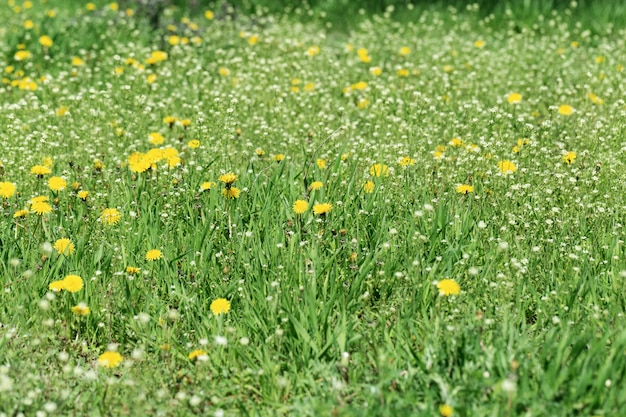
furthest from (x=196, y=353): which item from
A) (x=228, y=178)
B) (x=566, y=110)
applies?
(x=566, y=110)

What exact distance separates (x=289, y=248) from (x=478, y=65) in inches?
136

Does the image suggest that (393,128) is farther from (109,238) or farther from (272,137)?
(109,238)

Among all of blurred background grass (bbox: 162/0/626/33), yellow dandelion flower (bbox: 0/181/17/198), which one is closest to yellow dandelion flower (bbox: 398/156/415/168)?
yellow dandelion flower (bbox: 0/181/17/198)

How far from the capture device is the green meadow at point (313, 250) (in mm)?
3070

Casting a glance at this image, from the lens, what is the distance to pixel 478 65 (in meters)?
6.64

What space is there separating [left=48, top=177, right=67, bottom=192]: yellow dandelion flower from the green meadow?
0.07 ft

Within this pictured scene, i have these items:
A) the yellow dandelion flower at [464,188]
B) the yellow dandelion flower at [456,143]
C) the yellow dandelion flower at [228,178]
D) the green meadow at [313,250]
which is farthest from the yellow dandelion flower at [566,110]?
the yellow dandelion flower at [228,178]

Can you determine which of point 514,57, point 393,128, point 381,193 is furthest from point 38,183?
point 514,57

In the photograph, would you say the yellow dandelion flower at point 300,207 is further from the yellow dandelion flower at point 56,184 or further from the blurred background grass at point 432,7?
the blurred background grass at point 432,7

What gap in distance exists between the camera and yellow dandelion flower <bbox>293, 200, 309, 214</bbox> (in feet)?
13.4

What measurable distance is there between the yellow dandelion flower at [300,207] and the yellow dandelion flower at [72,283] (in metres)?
1.11

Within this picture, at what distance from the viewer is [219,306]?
350 cm

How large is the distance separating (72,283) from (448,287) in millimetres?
1629

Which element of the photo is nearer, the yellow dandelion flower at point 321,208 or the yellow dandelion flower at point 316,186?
the yellow dandelion flower at point 321,208
